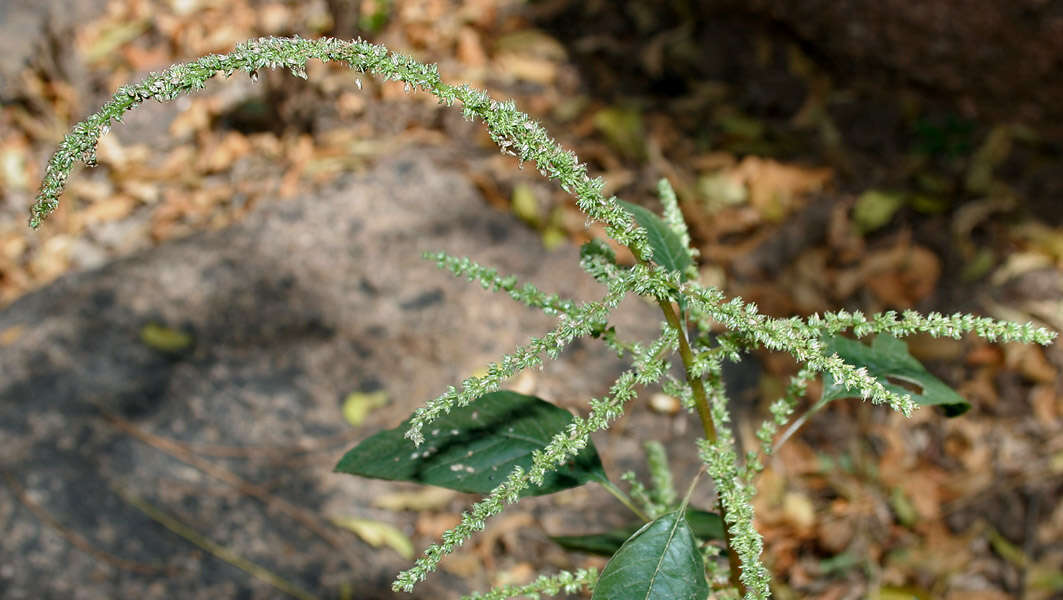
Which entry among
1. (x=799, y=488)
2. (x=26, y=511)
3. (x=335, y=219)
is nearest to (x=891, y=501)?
(x=799, y=488)

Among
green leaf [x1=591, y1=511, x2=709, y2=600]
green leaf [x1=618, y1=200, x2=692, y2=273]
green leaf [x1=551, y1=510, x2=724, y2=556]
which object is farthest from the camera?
green leaf [x1=551, y1=510, x2=724, y2=556]

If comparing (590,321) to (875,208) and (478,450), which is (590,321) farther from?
(875,208)

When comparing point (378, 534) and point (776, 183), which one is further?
point (776, 183)

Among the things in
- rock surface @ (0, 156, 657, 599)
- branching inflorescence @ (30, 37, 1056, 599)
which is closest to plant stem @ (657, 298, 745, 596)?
branching inflorescence @ (30, 37, 1056, 599)

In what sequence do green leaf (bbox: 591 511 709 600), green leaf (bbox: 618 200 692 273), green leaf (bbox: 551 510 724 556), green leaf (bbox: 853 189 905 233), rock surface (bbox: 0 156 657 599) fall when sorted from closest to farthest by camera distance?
green leaf (bbox: 591 511 709 600) < green leaf (bbox: 618 200 692 273) < green leaf (bbox: 551 510 724 556) < rock surface (bbox: 0 156 657 599) < green leaf (bbox: 853 189 905 233)

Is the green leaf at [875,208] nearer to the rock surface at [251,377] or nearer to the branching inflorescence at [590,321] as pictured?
the rock surface at [251,377]

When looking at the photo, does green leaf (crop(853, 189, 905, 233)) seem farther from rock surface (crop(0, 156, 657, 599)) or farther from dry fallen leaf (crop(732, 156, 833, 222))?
rock surface (crop(0, 156, 657, 599))

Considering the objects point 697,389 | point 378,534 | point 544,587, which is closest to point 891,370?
point 697,389

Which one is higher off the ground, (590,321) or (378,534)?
(378,534)
